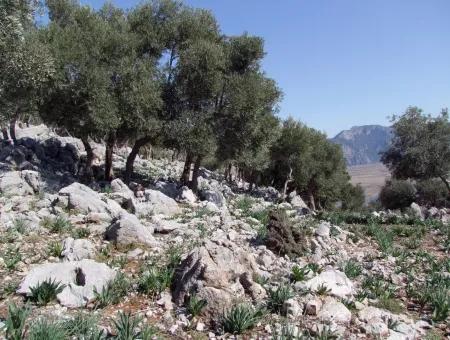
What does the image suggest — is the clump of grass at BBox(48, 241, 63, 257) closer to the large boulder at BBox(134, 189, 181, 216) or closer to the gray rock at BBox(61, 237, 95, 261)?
the gray rock at BBox(61, 237, 95, 261)

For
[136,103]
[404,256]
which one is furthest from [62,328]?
[136,103]

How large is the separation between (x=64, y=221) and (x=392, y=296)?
9.30 meters

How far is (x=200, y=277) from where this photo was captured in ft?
28.4

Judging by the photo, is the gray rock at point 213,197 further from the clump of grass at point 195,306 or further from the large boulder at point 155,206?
the clump of grass at point 195,306

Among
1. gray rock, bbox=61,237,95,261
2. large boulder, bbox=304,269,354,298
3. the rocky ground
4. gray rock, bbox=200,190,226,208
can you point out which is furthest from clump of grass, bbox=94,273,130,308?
gray rock, bbox=200,190,226,208

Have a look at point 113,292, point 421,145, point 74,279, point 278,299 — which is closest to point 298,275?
point 278,299

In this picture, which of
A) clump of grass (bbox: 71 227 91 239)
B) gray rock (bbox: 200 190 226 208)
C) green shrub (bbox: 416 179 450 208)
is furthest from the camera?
green shrub (bbox: 416 179 450 208)

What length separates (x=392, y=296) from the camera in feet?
32.7

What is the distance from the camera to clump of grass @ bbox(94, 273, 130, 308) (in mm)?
8156

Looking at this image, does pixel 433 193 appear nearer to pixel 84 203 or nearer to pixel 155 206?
pixel 155 206

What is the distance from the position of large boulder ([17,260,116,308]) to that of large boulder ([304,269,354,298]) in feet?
14.2

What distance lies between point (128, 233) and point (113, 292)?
3768 mm

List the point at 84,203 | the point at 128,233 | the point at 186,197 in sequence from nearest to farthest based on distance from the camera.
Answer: the point at 128,233, the point at 84,203, the point at 186,197

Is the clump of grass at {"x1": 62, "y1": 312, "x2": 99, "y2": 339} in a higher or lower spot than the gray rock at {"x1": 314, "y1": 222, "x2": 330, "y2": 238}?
lower
